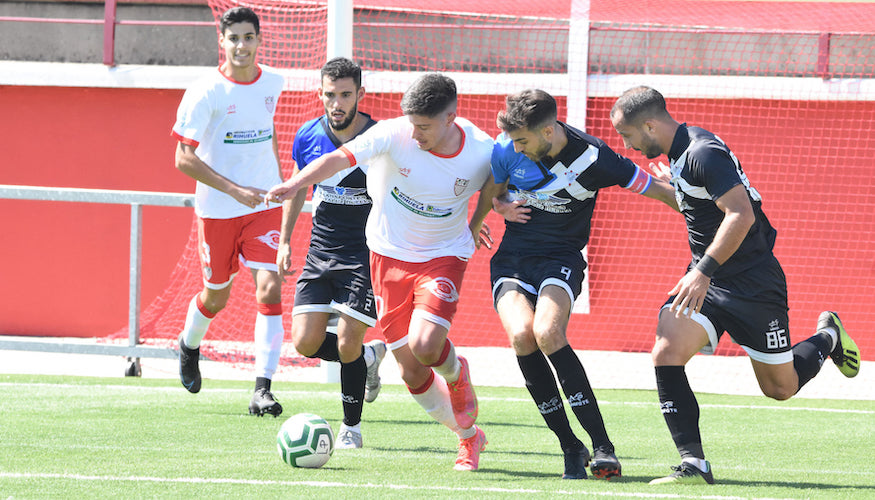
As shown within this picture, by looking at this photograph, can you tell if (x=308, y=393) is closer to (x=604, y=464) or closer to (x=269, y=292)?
(x=269, y=292)

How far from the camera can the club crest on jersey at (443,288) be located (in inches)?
214

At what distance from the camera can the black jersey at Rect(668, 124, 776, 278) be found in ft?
15.8

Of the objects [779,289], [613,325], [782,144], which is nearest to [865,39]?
[782,144]

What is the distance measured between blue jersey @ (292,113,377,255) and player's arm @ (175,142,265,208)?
1.05 ft

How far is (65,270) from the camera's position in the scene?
14.0 metres

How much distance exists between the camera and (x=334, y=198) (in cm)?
646

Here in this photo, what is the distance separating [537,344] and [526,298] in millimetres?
228

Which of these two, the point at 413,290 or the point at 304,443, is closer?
the point at 304,443

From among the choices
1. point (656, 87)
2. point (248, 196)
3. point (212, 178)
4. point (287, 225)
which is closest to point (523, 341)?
point (287, 225)

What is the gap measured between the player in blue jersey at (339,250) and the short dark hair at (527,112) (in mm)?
1333

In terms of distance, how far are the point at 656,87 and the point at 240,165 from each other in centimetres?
645

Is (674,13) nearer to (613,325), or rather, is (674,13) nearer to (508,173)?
(613,325)

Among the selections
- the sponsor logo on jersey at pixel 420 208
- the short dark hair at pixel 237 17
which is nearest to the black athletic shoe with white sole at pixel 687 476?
the sponsor logo on jersey at pixel 420 208

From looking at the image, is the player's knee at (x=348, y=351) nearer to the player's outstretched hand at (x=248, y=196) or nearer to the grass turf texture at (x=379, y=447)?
the grass turf texture at (x=379, y=447)
